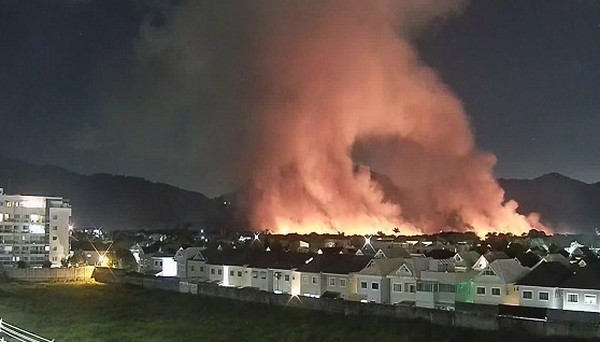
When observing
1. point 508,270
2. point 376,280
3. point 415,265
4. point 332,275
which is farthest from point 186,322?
point 508,270

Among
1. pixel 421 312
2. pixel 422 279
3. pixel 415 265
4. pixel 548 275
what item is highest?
pixel 415 265

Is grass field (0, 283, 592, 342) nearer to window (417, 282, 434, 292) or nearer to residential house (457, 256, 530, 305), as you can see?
window (417, 282, 434, 292)

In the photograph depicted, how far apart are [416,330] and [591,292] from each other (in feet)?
19.9

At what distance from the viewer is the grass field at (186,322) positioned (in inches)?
898

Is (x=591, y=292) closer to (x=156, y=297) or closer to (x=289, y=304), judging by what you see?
(x=289, y=304)

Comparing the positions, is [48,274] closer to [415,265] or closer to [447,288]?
[415,265]

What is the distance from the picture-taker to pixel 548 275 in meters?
25.8

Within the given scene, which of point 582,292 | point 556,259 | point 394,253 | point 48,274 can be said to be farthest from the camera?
point 48,274

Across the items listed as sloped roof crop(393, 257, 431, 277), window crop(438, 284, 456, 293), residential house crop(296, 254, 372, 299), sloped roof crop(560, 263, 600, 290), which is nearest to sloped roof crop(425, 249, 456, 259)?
sloped roof crop(393, 257, 431, 277)

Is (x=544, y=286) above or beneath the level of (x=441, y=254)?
beneath

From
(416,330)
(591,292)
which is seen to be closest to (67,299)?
(416,330)

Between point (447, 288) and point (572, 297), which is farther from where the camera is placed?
point (447, 288)

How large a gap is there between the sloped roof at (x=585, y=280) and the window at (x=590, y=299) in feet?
0.96

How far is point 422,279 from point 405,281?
100 cm
